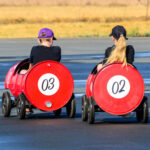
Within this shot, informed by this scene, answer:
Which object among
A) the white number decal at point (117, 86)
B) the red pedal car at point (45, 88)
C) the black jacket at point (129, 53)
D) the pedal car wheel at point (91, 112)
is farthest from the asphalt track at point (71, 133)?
the black jacket at point (129, 53)

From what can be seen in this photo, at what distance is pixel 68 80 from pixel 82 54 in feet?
63.7

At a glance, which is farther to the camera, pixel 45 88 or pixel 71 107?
pixel 71 107

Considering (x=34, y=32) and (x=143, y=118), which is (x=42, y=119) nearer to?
(x=143, y=118)

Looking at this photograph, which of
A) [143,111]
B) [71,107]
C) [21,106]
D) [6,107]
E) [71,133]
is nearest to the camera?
[71,133]

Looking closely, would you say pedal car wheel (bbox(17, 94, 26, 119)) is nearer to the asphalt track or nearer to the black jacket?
the asphalt track

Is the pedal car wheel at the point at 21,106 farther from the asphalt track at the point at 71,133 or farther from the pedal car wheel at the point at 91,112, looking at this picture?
the pedal car wheel at the point at 91,112

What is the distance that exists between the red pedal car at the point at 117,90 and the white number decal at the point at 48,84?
2.55 feet

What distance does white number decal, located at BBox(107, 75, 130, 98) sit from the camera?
12.2 metres

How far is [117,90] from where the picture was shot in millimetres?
12195

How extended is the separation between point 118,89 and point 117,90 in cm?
2

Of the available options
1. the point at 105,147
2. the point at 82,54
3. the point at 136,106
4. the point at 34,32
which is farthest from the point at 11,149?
the point at 34,32

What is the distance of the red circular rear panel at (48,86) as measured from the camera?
12.7 m

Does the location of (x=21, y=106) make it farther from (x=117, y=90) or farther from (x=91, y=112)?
(x=117, y=90)

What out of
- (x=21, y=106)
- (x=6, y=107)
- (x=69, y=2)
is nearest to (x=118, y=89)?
(x=21, y=106)
